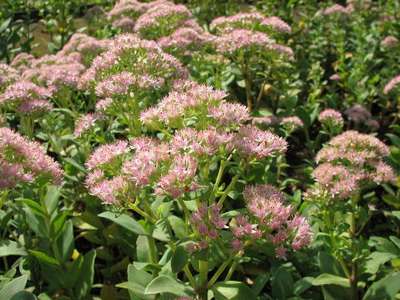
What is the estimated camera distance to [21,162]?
2.70 meters

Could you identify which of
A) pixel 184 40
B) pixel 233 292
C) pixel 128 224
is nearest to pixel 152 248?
pixel 128 224

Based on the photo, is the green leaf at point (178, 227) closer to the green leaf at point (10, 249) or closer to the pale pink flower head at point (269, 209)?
the pale pink flower head at point (269, 209)

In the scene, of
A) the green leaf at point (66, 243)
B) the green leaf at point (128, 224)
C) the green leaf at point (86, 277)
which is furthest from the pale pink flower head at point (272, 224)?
the green leaf at point (66, 243)

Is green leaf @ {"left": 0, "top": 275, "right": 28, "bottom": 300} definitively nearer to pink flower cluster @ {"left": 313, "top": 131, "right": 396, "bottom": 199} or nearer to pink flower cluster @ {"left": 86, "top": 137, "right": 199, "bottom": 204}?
pink flower cluster @ {"left": 86, "top": 137, "right": 199, "bottom": 204}

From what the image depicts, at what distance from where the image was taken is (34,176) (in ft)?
8.82

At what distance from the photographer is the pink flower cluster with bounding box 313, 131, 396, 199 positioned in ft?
9.30

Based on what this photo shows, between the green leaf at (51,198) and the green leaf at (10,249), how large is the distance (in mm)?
247

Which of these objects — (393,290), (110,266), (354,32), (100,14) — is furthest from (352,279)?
(100,14)

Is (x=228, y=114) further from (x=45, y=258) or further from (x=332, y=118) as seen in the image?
(x=332, y=118)

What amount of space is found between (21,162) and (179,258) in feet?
3.27

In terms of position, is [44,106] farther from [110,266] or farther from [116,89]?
[110,266]

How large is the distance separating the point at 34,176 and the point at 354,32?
501 cm

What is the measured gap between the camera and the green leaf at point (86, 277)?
2.88 m

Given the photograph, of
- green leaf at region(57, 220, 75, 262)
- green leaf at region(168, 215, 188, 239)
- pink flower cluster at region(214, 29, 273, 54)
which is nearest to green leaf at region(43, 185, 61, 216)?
green leaf at region(57, 220, 75, 262)
